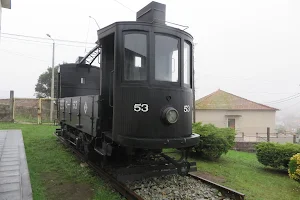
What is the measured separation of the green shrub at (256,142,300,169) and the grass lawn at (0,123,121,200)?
5927mm

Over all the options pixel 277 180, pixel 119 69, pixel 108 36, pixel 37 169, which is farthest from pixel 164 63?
pixel 277 180

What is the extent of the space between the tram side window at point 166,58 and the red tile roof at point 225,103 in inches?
888

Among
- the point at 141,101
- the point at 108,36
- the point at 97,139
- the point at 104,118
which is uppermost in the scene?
the point at 108,36

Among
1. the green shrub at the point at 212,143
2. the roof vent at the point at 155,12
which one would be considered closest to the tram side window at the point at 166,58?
the roof vent at the point at 155,12

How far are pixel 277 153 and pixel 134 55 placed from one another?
642cm

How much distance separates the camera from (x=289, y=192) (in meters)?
6.20

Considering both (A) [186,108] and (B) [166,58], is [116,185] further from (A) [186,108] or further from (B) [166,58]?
(B) [166,58]

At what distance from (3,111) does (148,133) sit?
63.2 feet

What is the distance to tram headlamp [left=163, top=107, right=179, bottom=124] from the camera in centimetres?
459

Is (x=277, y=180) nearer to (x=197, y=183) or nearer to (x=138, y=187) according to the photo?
(x=197, y=183)

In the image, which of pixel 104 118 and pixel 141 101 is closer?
pixel 141 101

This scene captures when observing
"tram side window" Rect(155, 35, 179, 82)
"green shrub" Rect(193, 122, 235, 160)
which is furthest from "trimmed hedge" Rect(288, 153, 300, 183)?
"tram side window" Rect(155, 35, 179, 82)

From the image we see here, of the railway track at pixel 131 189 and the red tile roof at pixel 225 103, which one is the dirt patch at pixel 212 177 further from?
the red tile roof at pixel 225 103

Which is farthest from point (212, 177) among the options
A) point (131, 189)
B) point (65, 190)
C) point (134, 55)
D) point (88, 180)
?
point (134, 55)
